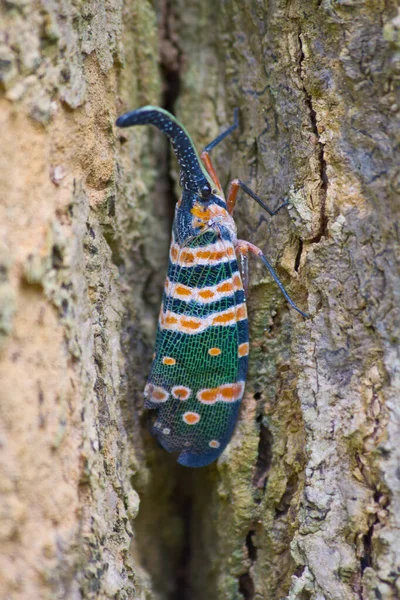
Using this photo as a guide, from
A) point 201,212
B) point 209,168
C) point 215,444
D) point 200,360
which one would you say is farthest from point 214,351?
point 209,168

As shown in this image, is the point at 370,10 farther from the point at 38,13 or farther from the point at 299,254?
the point at 38,13

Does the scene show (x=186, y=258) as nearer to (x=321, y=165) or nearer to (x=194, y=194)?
(x=194, y=194)

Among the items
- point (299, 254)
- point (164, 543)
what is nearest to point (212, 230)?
point (299, 254)

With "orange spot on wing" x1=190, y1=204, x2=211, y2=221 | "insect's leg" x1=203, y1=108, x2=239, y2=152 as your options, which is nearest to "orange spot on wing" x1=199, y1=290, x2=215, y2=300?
"orange spot on wing" x1=190, y1=204, x2=211, y2=221

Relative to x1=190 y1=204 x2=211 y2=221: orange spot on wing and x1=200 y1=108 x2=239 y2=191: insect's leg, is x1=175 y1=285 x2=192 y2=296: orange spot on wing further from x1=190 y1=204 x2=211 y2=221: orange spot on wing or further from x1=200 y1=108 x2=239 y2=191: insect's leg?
x1=200 y1=108 x2=239 y2=191: insect's leg

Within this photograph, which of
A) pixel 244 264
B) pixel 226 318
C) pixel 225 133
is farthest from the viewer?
pixel 225 133

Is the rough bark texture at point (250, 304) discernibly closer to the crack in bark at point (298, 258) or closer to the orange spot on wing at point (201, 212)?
the crack in bark at point (298, 258)

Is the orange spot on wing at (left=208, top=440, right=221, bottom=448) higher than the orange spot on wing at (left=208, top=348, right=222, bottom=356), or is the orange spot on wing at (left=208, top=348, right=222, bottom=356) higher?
the orange spot on wing at (left=208, top=348, right=222, bottom=356)
